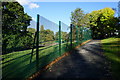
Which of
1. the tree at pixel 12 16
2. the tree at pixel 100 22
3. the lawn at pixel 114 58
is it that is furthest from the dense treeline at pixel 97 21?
the lawn at pixel 114 58

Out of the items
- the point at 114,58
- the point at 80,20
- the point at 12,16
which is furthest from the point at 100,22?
the point at 114,58

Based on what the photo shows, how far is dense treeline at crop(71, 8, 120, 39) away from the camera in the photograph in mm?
41000

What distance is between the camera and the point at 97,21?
44.6 m

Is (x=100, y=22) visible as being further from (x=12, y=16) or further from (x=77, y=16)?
(x=12, y=16)

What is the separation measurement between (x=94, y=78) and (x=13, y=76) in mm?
2597

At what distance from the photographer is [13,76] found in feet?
14.1

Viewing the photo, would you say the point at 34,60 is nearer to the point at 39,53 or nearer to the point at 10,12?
the point at 39,53

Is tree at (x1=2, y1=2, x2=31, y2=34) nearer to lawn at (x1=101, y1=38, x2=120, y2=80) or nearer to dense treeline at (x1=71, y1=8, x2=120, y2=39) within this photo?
lawn at (x1=101, y1=38, x2=120, y2=80)

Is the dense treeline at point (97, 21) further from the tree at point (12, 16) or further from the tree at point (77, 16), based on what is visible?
the tree at point (12, 16)

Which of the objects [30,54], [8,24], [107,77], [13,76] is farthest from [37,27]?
[8,24]

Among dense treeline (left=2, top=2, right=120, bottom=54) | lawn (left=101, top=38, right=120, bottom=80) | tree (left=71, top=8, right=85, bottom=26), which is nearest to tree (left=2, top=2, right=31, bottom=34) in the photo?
dense treeline (left=2, top=2, right=120, bottom=54)

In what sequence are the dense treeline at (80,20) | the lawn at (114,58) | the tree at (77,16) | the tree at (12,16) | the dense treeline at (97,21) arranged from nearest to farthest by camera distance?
the lawn at (114,58) → the dense treeline at (80,20) → the tree at (12,16) → the dense treeline at (97,21) → the tree at (77,16)

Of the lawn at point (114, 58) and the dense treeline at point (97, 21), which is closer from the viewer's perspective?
the lawn at point (114, 58)

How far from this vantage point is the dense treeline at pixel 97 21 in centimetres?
4100
